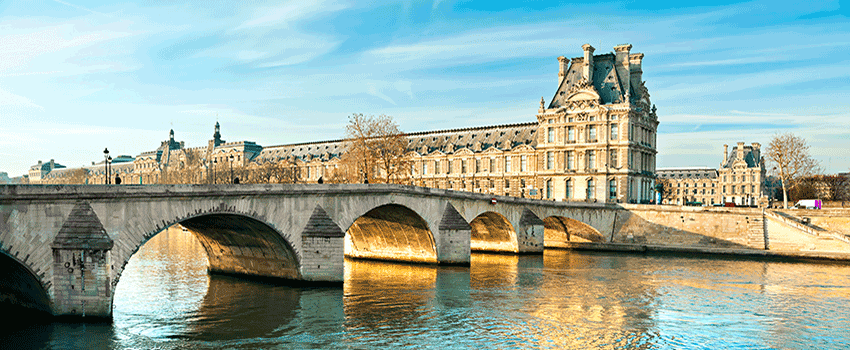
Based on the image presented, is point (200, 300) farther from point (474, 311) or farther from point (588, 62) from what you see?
point (588, 62)

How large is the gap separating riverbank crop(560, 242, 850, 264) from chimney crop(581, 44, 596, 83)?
1073 inches

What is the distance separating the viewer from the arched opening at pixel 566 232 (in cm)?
6838

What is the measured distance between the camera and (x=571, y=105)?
85.0m

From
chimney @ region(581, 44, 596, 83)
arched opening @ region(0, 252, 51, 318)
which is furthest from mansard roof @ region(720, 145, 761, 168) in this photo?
arched opening @ region(0, 252, 51, 318)

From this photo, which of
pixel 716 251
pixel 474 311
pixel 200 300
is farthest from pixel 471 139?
pixel 200 300

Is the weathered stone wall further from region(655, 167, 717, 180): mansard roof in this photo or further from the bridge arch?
region(655, 167, 717, 180): mansard roof

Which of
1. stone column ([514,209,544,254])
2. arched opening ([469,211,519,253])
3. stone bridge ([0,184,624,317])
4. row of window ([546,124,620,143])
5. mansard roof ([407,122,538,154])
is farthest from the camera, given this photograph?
mansard roof ([407,122,538,154])

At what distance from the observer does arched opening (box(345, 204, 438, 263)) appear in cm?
4759

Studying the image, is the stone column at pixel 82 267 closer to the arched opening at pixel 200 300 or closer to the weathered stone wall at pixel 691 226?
the arched opening at pixel 200 300

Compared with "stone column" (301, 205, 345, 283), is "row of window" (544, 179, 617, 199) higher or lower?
higher

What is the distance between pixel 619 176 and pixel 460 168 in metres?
30.9

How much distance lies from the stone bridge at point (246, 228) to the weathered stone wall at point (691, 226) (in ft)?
15.0

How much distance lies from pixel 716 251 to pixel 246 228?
45121mm

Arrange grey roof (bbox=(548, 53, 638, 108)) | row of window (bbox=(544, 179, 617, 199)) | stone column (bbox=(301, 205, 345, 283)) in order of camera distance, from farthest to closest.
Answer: grey roof (bbox=(548, 53, 638, 108)), row of window (bbox=(544, 179, 617, 199)), stone column (bbox=(301, 205, 345, 283))
